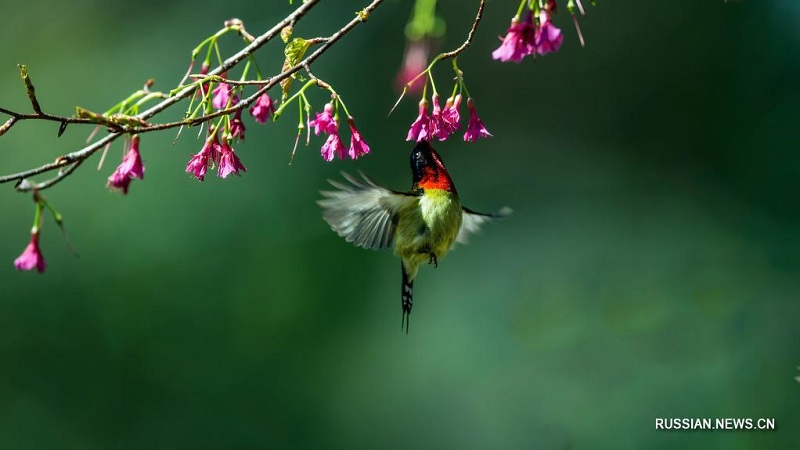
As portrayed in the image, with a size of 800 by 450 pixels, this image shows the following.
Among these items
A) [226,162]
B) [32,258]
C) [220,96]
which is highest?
[220,96]

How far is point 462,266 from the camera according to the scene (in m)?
3.65

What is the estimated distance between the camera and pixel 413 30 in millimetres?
875

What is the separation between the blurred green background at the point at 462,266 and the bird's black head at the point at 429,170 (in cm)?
212

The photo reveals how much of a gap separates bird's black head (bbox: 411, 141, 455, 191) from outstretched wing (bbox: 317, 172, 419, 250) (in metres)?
0.04

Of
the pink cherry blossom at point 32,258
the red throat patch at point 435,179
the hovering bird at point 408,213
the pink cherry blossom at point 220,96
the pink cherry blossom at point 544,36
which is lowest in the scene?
the pink cherry blossom at point 32,258

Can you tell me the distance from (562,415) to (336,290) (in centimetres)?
110

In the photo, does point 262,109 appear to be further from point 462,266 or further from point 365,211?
point 462,266

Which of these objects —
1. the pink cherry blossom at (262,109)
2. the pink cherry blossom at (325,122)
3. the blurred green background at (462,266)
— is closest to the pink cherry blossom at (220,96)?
the pink cherry blossom at (262,109)

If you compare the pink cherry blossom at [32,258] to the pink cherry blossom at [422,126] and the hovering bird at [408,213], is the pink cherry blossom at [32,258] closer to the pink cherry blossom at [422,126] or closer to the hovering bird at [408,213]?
the hovering bird at [408,213]

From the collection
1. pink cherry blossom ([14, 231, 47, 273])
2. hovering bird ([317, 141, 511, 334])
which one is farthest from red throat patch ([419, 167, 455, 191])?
pink cherry blossom ([14, 231, 47, 273])

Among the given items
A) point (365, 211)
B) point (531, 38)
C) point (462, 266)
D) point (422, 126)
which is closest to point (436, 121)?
point (422, 126)

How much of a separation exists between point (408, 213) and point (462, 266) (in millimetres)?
2191

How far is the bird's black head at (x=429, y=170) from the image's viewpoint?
54.7 inches

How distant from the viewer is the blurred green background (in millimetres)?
3494
